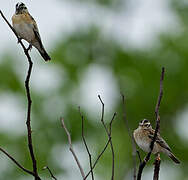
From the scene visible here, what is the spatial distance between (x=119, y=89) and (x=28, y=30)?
930 cm

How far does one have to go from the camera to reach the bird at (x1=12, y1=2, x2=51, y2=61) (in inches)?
274

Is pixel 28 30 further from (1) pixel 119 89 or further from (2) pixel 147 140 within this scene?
(1) pixel 119 89

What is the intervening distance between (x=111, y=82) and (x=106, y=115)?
1325mm

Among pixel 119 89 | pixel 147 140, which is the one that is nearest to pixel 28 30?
pixel 147 140

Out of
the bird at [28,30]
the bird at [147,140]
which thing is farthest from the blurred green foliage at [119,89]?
the bird at [28,30]

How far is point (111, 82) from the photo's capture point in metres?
16.6

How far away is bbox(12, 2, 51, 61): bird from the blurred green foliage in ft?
24.4

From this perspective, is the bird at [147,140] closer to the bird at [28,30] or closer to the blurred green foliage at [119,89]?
the bird at [28,30]

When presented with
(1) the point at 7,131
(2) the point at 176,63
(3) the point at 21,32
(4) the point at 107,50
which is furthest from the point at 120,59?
(3) the point at 21,32

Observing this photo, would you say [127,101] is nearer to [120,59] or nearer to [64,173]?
[120,59]

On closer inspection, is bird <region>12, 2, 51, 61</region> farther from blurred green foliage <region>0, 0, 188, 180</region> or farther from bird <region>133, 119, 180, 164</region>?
blurred green foliage <region>0, 0, 188, 180</region>

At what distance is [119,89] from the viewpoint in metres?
16.2

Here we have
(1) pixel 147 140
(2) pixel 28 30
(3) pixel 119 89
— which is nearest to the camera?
(2) pixel 28 30

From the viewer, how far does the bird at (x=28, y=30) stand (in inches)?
274
